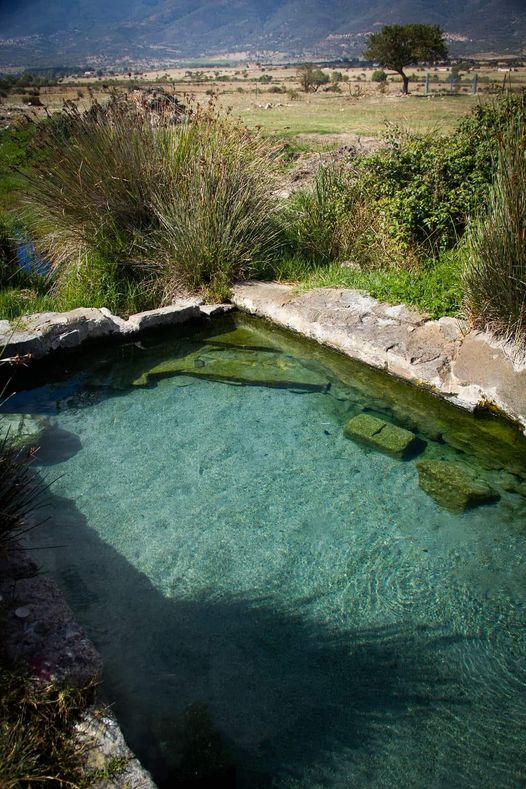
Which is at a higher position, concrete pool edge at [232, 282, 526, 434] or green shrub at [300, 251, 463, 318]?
green shrub at [300, 251, 463, 318]

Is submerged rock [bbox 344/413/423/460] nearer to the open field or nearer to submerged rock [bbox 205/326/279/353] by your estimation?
submerged rock [bbox 205/326/279/353]

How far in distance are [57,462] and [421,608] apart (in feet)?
8.29

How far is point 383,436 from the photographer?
164 inches

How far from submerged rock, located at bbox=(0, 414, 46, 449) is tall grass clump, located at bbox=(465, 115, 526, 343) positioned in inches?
137

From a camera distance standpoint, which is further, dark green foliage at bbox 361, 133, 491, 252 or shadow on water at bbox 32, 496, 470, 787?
dark green foliage at bbox 361, 133, 491, 252

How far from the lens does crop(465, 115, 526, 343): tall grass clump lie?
4.32 meters

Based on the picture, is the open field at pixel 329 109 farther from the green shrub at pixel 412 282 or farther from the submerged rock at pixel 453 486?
the submerged rock at pixel 453 486

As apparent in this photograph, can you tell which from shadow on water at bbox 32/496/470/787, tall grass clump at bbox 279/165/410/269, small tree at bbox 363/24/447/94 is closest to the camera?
shadow on water at bbox 32/496/470/787

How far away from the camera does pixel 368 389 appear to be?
4.84 metres

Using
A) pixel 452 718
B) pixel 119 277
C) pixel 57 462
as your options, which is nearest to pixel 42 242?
pixel 119 277

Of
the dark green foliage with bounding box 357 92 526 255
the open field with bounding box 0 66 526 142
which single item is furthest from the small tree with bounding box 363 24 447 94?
the dark green foliage with bounding box 357 92 526 255

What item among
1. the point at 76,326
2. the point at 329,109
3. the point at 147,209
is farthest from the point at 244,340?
the point at 329,109

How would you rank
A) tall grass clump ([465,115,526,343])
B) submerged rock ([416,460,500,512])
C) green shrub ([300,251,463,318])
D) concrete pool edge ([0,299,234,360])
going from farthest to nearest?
green shrub ([300,251,463,318]) → concrete pool edge ([0,299,234,360]) → tall grass clump ([465,115,526,343]) → submerged rock ([416,460,500,512])

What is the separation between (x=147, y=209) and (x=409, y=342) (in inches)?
126
